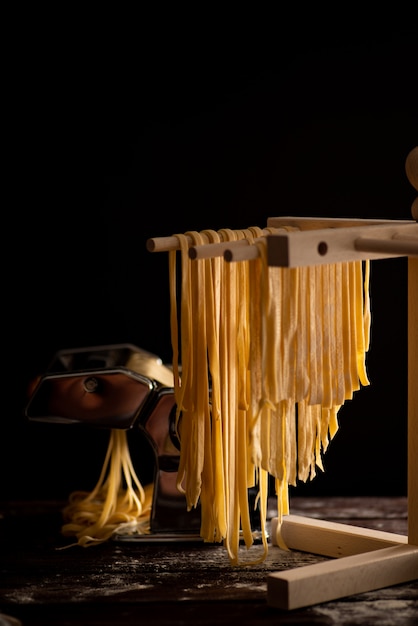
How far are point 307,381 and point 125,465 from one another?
563 mm

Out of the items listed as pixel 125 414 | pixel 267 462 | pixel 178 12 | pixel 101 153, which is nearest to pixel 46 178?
pixel 101 153

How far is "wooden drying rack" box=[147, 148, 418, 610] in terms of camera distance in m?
1.66

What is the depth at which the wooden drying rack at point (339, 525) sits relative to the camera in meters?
1.66

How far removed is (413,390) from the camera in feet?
6.06

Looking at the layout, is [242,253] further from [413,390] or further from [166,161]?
[166,161]

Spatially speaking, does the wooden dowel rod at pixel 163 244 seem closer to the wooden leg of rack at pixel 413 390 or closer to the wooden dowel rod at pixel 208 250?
the wooden dowel rod at pixel 208 250

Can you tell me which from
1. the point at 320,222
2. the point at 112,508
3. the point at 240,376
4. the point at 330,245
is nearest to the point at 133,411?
the point at 112,508

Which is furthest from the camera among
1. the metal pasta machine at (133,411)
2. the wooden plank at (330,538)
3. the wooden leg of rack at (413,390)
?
the metal pasta machine at (133,411)

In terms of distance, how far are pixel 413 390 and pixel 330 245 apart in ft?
0.93

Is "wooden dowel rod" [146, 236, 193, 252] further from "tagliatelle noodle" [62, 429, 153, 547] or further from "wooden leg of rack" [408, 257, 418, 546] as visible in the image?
"tagliatelle noodle" [62, 429, 153, 547]

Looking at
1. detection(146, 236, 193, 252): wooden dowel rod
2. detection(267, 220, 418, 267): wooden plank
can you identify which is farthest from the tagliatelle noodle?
detection(267, 220, 418, 267): wooden plank

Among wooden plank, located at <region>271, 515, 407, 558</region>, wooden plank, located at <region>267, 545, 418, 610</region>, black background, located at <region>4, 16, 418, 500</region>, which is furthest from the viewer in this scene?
black background, located at <region>4, 16, 418, 500</region>

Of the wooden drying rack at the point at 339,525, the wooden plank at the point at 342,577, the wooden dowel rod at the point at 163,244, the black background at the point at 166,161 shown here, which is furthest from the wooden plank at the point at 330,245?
the black background at the point at 166,161

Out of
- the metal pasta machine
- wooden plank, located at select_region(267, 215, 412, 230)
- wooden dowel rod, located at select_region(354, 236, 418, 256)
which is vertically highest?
wooden plank, located at select_region(267, 215, 412, 230)
